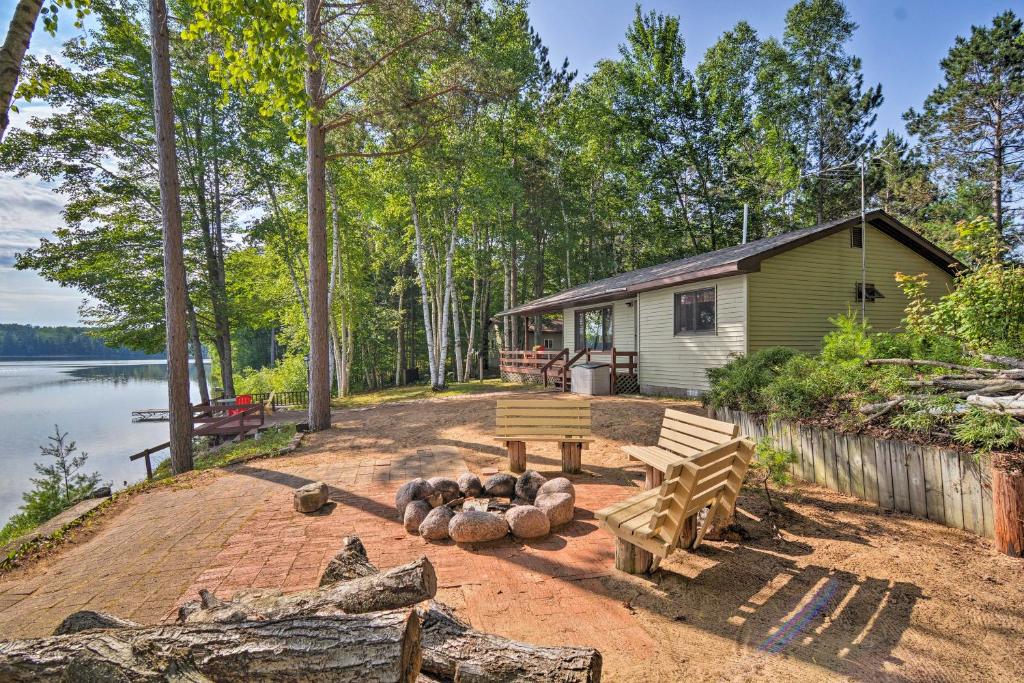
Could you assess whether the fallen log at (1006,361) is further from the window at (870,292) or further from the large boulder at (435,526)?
the window at (870,292)

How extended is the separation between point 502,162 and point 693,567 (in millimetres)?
20479

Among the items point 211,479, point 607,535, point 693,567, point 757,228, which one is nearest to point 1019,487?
point 693,567

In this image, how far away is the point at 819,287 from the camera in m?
11.9

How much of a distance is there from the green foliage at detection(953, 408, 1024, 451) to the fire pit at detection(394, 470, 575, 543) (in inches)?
139

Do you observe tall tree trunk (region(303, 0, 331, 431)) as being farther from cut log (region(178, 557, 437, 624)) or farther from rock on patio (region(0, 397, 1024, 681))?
cut log (region(178, 557, 437, 624))

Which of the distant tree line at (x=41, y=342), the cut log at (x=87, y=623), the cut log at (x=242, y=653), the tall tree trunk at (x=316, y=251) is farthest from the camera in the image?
the distant tree line at (x=41, y=342)

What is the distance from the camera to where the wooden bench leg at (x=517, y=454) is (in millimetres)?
5859

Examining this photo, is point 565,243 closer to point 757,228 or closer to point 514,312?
point 514,312

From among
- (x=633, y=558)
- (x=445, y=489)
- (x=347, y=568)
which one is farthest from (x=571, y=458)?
(x=347, y=568)

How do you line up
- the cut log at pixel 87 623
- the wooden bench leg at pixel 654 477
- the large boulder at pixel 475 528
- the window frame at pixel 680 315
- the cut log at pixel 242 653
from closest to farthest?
the cut log at pixel 242 653, the cut log at pixel 87 623, the large boulder at pixel 475 528, the wooden bench leg at pixel 654 477, the window frame at pixel 680 315

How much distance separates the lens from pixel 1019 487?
3412 millimetres

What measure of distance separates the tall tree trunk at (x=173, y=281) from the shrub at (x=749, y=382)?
28.9 feet

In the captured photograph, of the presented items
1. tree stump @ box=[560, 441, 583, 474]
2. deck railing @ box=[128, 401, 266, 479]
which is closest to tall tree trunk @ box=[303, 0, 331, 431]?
deck railing @ box=[128, 401, 266, 479]

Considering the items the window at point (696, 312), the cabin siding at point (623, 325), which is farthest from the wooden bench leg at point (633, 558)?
the cabin siding at point (623, 325)
